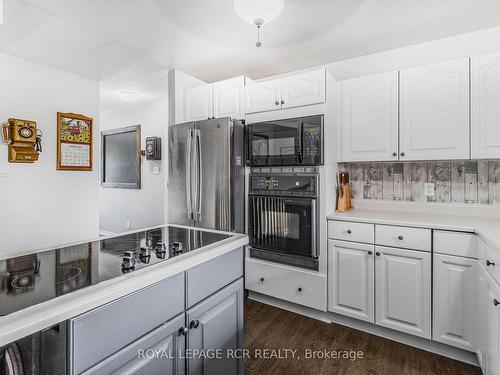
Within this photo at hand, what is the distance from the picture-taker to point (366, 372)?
1.79 m

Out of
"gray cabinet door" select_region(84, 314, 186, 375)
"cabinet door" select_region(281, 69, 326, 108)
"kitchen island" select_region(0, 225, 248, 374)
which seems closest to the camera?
"kitchen island" select_region(0, 225, 248, 374)

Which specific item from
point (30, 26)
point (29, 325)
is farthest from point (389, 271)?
point (30, 26)

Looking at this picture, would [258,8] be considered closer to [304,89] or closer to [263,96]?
[304,89]

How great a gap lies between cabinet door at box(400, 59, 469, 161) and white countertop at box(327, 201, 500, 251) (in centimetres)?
48

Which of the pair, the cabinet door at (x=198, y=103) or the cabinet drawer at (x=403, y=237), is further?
the cabinet door at (x=198, y=103)

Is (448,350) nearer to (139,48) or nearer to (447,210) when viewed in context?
(447,210)

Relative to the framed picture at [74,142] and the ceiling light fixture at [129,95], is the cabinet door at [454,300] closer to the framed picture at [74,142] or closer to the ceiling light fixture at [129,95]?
the framed picture at [74,142]

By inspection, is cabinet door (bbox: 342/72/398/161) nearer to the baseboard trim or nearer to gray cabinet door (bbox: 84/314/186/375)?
the baseboard trim

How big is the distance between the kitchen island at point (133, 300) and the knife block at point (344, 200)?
134 centimetres

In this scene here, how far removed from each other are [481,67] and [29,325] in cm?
283

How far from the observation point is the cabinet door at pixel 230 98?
285cm

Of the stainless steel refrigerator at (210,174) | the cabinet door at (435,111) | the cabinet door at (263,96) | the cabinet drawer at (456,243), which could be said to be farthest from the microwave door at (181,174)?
the cabinet drawer at (456,243)

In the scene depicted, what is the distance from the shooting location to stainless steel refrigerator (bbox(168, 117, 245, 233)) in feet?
8.62

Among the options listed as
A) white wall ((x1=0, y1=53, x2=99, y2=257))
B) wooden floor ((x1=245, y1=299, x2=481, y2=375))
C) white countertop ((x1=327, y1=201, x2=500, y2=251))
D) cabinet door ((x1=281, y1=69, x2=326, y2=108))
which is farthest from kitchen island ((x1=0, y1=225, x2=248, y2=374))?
white wall ((x1=0, y1=53, x2=99, y2=257))
